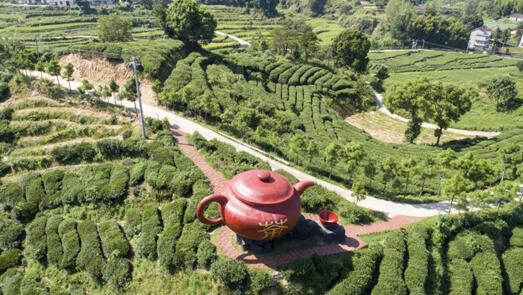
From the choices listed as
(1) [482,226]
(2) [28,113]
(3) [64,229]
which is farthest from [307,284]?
(2) [28,113]

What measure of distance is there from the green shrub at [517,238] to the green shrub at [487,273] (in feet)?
8.57

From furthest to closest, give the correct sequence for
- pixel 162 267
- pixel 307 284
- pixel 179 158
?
pixel 179 158 → pixel 162 267 → pixel 307 284

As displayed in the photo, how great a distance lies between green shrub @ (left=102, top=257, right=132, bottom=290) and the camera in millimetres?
18234

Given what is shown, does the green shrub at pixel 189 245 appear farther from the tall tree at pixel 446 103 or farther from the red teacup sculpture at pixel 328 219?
the tall tree at pixel 446 103

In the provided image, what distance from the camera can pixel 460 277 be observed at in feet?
61.1

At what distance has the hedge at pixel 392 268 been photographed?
1659 centimetres

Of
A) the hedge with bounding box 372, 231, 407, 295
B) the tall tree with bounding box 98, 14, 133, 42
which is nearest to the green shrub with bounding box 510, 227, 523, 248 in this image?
the hedge with bounding box 372, 231, 407, 295

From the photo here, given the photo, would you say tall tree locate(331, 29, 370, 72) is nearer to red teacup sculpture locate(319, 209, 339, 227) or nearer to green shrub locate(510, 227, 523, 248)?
green shrub locate(510, 227, 523, 248)

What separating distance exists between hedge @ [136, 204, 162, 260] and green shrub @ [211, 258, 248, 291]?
4591mm

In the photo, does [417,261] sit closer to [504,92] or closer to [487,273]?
[487,273]

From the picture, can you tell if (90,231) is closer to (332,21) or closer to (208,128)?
(208,128)

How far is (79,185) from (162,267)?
10634 mm

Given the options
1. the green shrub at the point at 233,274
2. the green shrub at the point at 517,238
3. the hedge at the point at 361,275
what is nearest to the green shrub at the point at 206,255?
the green shrub at the point at 233,274

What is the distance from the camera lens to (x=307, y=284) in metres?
16.6
